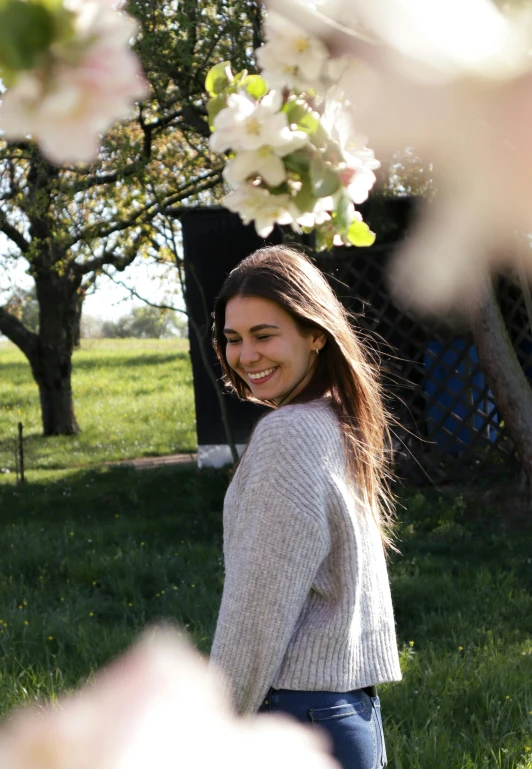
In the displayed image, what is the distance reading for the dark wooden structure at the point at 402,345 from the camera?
308 inches

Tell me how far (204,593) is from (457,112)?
4.72 metres

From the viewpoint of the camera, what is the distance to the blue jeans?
162cm

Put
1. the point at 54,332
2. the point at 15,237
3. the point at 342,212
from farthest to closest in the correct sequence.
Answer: the point at 54,332, the point at 15,237, the point at 342,212

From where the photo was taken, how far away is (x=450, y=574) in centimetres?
520

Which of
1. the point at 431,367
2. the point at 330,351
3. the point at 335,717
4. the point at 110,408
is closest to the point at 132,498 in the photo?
the point at 431,367

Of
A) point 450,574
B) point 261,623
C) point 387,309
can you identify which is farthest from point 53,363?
point 261,623

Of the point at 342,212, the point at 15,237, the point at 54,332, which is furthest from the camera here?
the point at 54,332

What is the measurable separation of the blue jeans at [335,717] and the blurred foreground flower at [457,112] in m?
1.39

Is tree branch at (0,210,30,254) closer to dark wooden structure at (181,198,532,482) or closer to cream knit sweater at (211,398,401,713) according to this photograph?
dark wooden structure at (181,198,532,482)

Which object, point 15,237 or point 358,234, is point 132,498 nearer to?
point 15,237

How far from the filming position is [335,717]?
164cm

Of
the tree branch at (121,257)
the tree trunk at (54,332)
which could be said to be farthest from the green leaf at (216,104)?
the tree trunk at (54,332)

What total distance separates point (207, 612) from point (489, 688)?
156cm

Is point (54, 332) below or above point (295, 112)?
above
